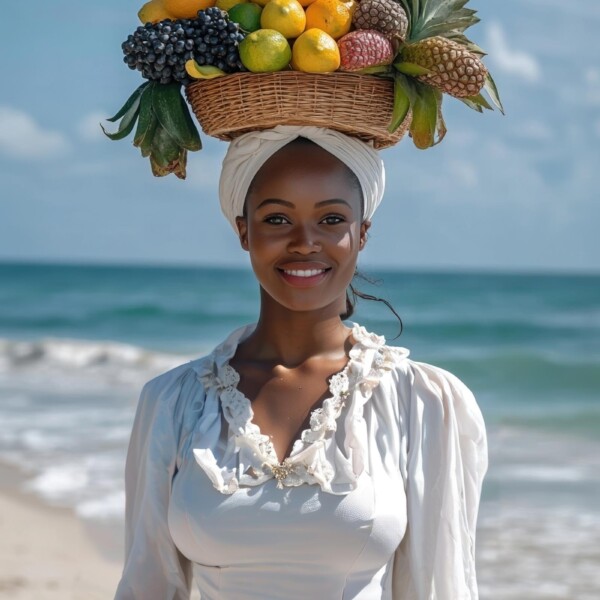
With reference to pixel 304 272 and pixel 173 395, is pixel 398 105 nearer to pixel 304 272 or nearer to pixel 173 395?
pixel 304 272

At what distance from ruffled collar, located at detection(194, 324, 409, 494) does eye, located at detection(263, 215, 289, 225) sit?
1.22ft

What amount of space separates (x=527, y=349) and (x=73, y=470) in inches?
472

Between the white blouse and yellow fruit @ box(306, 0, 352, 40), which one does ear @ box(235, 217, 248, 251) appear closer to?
the white blouse

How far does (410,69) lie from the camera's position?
2867mm

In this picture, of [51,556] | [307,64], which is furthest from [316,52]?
[51,556]

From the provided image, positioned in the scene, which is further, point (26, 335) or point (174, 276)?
point (174, 276)

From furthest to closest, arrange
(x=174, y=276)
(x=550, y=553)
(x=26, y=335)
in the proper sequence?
(x=174, y=276) → (x=26, y=335) → (x=550, y=553)

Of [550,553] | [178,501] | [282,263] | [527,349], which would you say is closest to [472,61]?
[282,263]

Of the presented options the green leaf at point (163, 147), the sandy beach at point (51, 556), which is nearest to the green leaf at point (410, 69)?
the green leaf at point (163, 147)

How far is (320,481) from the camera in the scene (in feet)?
9.27

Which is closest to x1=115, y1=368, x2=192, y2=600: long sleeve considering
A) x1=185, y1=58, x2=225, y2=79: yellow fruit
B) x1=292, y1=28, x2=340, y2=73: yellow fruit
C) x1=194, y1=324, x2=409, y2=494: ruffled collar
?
x1=194, y1=324, x2=409, y2=494: ruffled collar

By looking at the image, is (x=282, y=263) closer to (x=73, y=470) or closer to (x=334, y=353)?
(x=334, y=353)

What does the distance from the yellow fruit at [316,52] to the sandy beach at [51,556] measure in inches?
163

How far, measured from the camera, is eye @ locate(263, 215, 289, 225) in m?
2.97
